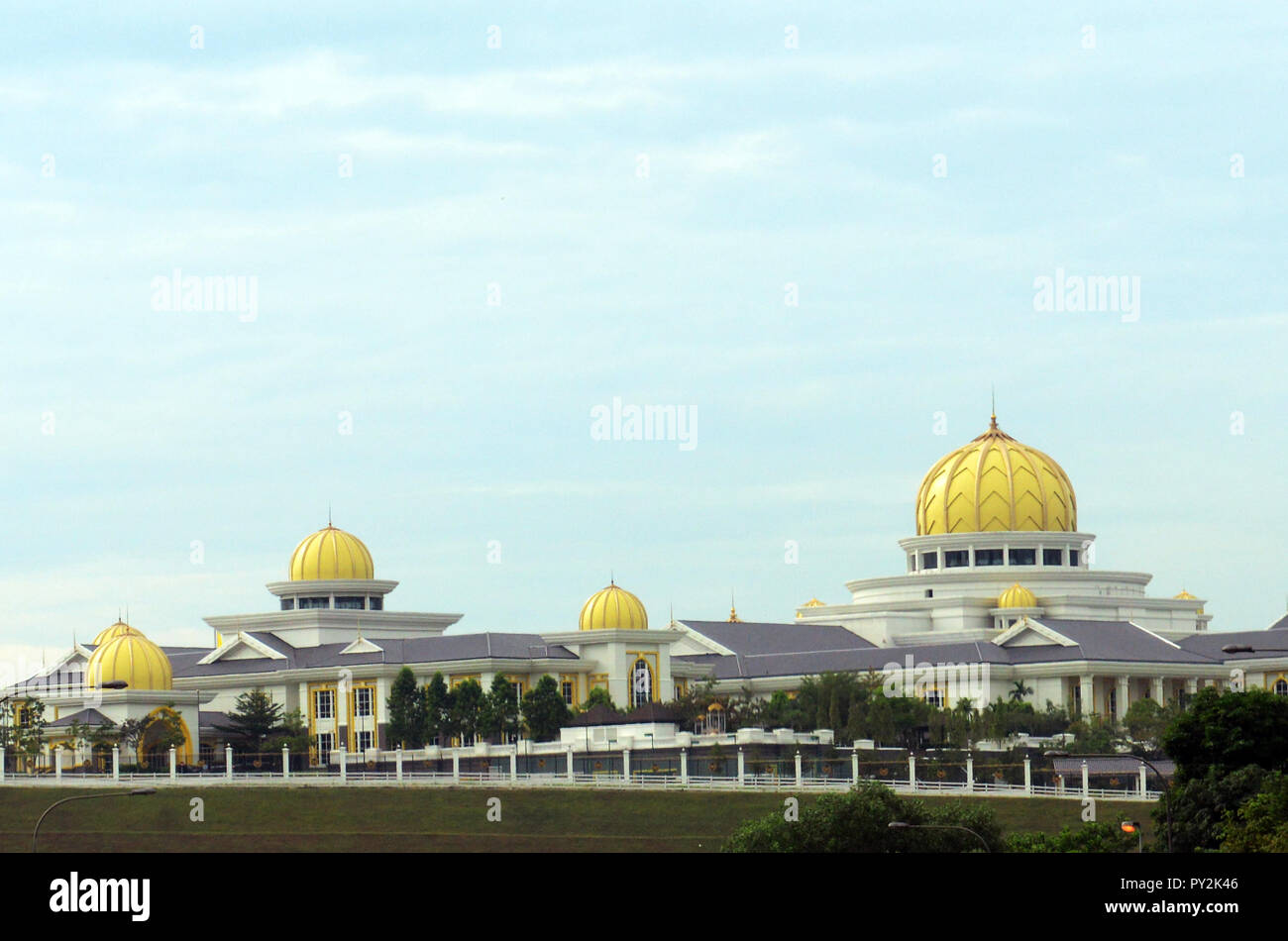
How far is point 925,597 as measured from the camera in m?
130

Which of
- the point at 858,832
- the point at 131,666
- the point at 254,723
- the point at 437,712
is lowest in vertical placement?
the point at 858,832

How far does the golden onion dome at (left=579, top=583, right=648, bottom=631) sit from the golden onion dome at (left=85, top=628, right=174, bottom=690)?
20.0 meters

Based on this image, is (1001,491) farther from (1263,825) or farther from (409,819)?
(1263,825)

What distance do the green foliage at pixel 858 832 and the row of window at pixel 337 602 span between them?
6564 centimetres

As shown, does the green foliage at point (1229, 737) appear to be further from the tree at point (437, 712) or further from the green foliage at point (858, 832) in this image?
the tree at point (437, 712)

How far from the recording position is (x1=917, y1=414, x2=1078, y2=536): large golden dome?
128125mm

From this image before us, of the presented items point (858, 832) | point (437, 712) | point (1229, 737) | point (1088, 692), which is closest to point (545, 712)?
point (437, 712)

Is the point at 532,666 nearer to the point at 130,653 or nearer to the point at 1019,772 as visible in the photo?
the point at 130,653

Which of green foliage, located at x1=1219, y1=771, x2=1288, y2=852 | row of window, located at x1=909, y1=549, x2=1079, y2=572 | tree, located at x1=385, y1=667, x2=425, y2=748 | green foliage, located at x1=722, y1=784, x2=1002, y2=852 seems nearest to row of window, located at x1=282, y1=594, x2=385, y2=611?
tree, located at x1=385, y1=667, x2=425, y2=748

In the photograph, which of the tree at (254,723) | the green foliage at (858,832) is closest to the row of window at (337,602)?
the tree at (254,723)

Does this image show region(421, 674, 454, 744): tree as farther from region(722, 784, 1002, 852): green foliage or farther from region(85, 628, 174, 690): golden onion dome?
region(722, 784, 1002, 852): green foliage

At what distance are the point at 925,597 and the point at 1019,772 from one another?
129 ft

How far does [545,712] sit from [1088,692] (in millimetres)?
26287

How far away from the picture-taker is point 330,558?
127062 mm
